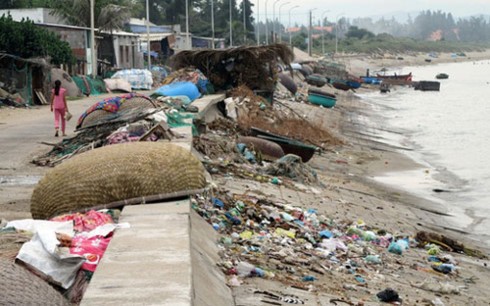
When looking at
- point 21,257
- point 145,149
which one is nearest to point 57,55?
point 145,149

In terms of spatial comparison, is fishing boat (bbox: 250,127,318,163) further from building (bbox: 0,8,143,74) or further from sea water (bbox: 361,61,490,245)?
building (bbox: 0,8,143,74)

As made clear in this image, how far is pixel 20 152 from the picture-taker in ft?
50.3

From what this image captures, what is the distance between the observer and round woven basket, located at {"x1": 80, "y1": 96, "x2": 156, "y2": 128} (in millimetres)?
15305

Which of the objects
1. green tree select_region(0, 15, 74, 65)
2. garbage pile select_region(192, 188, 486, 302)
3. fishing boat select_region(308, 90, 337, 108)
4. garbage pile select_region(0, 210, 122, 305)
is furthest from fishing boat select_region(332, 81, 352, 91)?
garbage pile select_region(0, 210, 122, 305)

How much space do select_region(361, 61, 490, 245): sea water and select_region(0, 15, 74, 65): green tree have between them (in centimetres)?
1564

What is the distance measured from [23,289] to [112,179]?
3.44m

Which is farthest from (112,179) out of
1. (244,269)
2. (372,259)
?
(372,259)

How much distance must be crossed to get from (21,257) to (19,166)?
786 centimetres

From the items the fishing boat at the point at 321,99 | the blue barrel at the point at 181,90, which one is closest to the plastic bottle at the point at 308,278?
the blue barrel at the point at 181,90

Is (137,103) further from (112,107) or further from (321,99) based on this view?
(321,99)

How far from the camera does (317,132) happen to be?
27.2m

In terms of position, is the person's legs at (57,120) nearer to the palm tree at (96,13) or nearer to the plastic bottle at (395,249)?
the plastic bottle at (395,249)

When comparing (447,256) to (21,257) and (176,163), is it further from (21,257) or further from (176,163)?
(21,257)

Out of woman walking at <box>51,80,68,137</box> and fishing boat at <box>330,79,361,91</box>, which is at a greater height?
woman walking at <box>51,80,68,137</box>
